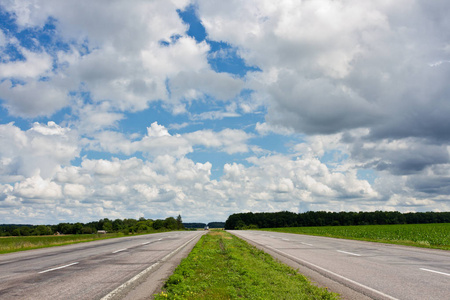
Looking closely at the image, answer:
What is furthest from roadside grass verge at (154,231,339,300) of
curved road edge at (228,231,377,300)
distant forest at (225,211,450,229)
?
distant forest at (225,211,450,229)

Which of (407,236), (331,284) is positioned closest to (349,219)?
(407,236)

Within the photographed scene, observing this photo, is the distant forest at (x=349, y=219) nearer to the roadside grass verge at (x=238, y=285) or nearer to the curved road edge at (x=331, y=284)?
the curved road edge at (x=331, y=284)

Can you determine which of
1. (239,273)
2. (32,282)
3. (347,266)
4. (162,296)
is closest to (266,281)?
(239,273)

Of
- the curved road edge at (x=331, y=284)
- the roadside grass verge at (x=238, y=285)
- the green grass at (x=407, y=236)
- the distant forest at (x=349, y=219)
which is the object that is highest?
the roadside grass verge at (x=238, y=285)

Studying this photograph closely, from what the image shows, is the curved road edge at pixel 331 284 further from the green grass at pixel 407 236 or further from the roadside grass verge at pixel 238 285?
the green grass at pixel 407 236

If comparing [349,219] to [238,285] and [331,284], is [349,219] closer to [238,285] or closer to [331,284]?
[331,284]

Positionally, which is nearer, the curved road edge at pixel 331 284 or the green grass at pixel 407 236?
the curved road edge at pixel 331 284

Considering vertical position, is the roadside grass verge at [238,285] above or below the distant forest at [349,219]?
above

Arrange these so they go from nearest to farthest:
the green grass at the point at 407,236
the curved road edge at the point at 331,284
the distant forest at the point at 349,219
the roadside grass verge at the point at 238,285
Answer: the roadside grass verge at the point at 238,285
the curved road edge at the point at 331,284
the green grass at the point at 407,236
the distant forest at the point at 349,219

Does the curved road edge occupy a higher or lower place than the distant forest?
higher

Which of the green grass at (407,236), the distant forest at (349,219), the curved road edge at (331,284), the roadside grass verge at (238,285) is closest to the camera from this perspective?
the roadside grass verge at (238,285)

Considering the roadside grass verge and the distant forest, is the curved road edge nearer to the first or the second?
the roadside grass verge

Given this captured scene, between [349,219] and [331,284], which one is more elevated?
[331,284]

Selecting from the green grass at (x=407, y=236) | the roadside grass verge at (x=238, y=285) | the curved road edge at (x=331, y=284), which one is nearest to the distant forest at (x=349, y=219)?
the green grass at (x=407, y=236)
